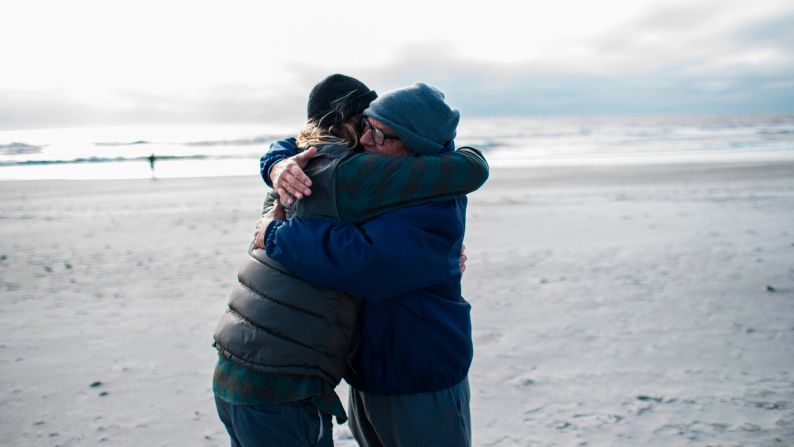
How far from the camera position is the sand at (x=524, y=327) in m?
3.43

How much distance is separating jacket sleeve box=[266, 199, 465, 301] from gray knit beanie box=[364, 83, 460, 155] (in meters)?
0.20

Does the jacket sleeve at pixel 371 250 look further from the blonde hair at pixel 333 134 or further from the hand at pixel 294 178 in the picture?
the blonde hair at pixel 333 134

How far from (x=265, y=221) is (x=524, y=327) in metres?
3.47

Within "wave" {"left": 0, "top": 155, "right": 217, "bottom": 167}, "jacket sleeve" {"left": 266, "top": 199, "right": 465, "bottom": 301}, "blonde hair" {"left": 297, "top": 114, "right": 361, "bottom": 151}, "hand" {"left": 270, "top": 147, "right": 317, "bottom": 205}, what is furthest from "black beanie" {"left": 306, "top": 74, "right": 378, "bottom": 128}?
"wave" {"left": 0, "top": 155, "right": 217, "bottom": 167}

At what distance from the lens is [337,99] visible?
2.01 m

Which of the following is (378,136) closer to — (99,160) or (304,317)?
(304,317)

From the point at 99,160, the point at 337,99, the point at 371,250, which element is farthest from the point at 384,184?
the point at 99,160

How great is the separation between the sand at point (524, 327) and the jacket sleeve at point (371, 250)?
1.89 metres

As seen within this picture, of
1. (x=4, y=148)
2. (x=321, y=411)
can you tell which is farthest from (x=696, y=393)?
(x=4, y=148)

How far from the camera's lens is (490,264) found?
697 cm

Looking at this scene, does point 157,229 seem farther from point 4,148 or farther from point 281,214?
point 4,148

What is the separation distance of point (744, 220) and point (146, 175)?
18.2 metres

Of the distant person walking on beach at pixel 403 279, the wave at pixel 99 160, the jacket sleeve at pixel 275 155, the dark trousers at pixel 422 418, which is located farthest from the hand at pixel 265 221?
the wave at pixel 99 160

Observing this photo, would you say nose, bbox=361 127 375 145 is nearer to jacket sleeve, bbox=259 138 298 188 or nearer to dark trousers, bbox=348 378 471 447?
jacket sleeve, bbox=259 138 298 188
